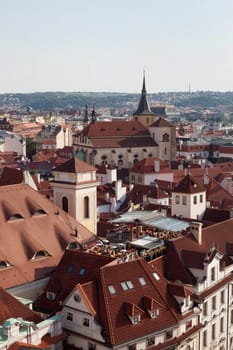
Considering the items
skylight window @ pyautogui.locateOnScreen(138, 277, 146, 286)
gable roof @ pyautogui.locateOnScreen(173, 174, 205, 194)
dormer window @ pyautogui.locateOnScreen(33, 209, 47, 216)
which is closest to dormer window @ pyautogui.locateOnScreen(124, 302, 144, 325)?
skylight window @ pyautogui.locateOnScreen(138, 277, 146, 286)

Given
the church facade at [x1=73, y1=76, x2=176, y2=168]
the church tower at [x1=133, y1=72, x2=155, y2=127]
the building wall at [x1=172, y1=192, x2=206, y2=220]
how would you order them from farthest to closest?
the church tower at [x1=133, y1=72, x2=155, y2=127] < the church facade at [x1=73, y1=76, x2=176, y2=168] < the building wall at [x1=172, y1=192, x2=206, y2=220]

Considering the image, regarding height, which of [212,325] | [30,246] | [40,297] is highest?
[30,246]

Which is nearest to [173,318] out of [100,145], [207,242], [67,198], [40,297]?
[40,297]

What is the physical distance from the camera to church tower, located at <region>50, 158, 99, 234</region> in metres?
49.8

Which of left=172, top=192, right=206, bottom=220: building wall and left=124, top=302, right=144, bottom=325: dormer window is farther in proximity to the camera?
left=172, top=192, right=206, bottom=220: building wall

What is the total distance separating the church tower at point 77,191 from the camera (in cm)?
4981

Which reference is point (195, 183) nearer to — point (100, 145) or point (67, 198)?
point (67, 198)

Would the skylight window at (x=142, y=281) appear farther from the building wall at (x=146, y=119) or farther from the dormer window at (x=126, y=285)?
the building wall at (x=146, y=119)

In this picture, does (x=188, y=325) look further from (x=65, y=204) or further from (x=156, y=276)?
(x=65, y=204)

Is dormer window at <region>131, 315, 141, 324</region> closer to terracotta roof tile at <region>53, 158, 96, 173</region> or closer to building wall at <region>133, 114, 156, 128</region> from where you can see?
terracotta roof tile at <region>53, 158, 96, 173</region>

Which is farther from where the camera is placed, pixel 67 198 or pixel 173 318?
pixel 67 198

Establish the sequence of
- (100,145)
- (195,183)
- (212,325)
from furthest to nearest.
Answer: (100,145) → (195,183) → (212,325)

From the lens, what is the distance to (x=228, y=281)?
44.9 m

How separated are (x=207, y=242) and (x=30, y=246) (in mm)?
14161
